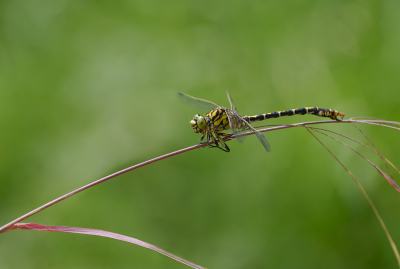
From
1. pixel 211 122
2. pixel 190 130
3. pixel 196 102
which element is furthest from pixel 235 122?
pixel 190 130

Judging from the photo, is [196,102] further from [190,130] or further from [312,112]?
[312,112]

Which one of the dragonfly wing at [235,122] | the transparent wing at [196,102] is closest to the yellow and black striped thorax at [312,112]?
the dragonfly wing at [235,122]

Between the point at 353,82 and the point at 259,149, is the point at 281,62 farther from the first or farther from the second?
the point at 259,149

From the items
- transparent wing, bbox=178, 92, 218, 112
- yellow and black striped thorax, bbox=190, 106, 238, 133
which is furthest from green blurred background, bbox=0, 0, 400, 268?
yellow and black striped thorax, bbox=190, 106, 238, 133

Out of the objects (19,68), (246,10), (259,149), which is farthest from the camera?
(246,10)

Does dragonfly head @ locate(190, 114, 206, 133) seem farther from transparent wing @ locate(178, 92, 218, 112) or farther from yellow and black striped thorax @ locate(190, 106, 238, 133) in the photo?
transparent wing @ locate(178, 92, 218, 112)

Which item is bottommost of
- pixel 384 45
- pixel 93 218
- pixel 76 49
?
pixel 93 218

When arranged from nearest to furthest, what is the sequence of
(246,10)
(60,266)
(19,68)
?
1. (60,266)
2. (19,68)
3. (246,10)

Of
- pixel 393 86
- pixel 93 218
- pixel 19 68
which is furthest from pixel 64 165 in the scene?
pixel 393 86

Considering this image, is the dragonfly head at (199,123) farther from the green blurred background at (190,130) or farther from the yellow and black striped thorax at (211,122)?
the green blurred background at (190,130)
